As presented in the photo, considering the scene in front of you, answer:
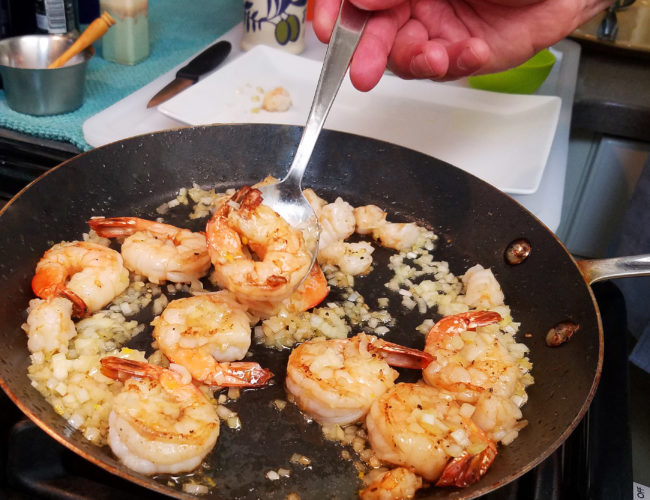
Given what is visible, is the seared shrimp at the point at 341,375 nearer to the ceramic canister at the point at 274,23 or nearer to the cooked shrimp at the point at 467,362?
the cooked shrimp at the point at 467,362

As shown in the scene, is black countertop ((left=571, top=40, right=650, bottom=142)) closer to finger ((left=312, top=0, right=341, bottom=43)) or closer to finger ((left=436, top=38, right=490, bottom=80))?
finger ((left=436, top=38, right=490, bottom=80))

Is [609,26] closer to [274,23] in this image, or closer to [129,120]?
[274,23]

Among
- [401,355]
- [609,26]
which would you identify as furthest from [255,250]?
[609,26]

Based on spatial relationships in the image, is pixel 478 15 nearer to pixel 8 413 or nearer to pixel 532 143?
pixel 532 143

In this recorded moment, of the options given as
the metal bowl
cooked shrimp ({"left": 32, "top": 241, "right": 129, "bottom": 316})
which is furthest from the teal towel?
cooked shrimp ({"left": 32, "top": 241, "right": 129, "bottom": 316})

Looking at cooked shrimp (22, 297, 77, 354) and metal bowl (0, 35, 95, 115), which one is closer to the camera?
cooked shrimp (22, 297, 77, 354)

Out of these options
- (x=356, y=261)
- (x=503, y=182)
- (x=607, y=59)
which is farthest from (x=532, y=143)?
(x=607, y=59)

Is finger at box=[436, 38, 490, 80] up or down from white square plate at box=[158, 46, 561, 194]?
up
